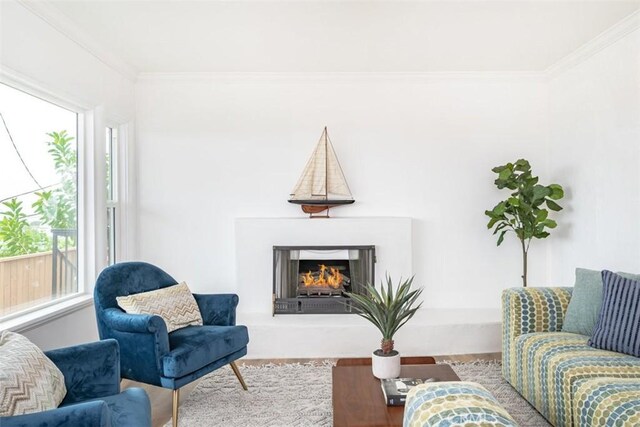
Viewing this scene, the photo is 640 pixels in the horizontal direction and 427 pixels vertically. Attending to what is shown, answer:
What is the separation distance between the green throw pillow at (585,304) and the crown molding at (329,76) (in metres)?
2.32

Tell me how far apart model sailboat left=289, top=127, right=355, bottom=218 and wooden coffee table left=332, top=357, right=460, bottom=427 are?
1.85 m

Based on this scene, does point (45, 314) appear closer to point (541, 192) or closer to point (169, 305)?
point (169, 305)

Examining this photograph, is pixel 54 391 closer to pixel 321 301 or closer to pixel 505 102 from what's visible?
pixel 321 301

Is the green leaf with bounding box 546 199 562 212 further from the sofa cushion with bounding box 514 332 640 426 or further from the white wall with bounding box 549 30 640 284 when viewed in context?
the sofa cushion with bounding box 514 332 640 426

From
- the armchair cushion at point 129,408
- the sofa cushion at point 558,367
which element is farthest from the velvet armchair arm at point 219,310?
the sofa cushion at point 558,367

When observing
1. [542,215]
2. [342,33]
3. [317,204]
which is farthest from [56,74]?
[542,215]

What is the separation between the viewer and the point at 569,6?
2988 millimetres

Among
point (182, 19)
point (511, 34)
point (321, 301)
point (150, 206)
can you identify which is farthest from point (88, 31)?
point (511, 34)

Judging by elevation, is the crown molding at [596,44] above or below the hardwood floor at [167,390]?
above

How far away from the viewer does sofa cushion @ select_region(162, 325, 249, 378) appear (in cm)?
251

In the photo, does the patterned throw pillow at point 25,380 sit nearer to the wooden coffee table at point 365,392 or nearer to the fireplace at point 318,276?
the wooden coffee table at point 365,392

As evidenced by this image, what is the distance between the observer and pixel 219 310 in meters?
3.17

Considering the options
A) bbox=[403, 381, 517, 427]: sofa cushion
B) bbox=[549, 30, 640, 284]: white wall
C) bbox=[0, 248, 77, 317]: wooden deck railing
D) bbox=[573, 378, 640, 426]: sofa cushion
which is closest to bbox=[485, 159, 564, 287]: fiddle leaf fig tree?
bbox=[549, 30, 640, 284]: white wall

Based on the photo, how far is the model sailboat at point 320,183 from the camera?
4254 mm
